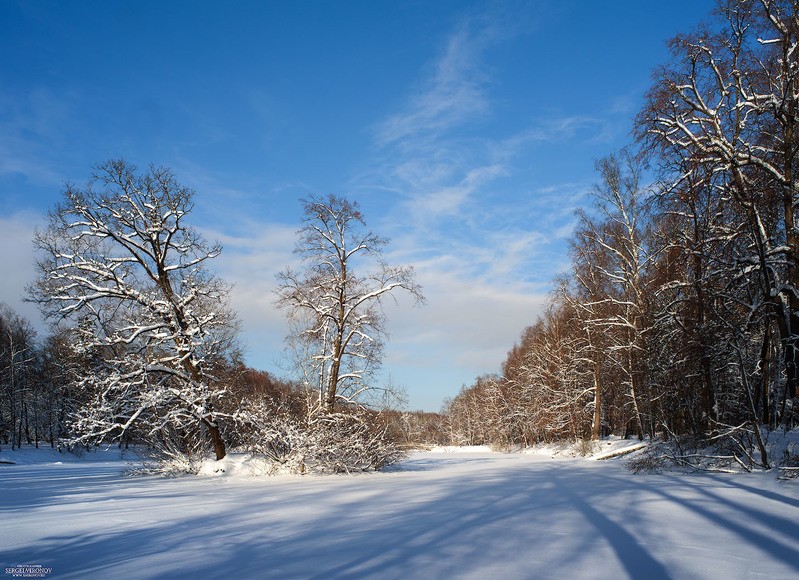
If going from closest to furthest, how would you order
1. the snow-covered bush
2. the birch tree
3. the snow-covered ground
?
the snow-covered ground
the birch tree
the snow-covered bush

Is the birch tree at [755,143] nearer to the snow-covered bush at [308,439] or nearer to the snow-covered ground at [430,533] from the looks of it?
the snow-covered ground at [430,533]

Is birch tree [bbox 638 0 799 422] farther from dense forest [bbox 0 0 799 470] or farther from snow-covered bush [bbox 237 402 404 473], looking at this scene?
snow-covered bush [bbox 237 402 404 473]

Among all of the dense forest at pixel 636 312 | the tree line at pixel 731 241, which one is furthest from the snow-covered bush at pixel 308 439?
the tree line at pixel 731 241

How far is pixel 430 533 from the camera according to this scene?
6.73 m

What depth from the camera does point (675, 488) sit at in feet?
33.1

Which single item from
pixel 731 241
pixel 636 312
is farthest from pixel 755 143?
pixel 636 312

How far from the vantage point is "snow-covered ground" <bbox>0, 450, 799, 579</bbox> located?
521 cm

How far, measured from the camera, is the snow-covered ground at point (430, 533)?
5.21 m

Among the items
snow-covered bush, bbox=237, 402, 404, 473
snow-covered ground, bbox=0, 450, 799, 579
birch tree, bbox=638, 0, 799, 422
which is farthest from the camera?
snow-covered bush, bbox=237, 402, 404, 473

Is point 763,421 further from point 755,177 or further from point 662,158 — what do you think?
point 662,158

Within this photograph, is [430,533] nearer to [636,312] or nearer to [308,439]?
[308,439]

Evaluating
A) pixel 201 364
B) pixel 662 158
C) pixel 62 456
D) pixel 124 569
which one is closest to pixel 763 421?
pixel 662 158

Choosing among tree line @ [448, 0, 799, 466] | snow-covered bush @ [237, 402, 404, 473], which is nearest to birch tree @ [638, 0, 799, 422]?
tree line @ [448, 0, 799, 466]

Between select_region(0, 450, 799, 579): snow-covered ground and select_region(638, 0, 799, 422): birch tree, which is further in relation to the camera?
select_region(638, 0, 799, 422): birch tree
